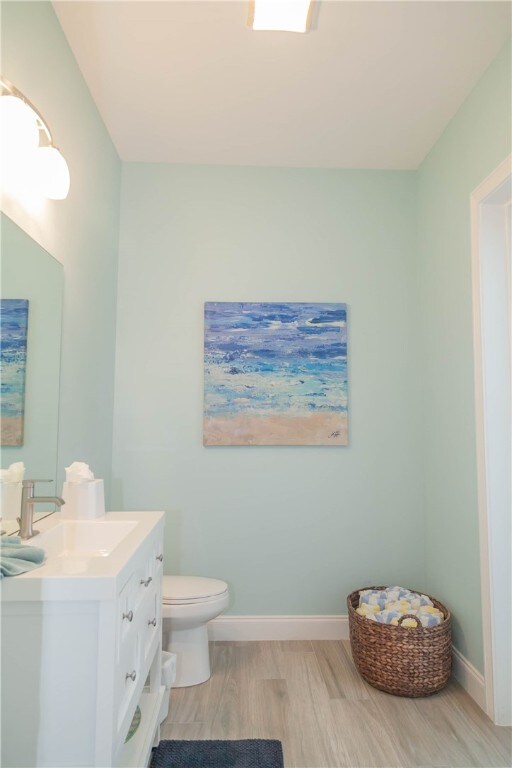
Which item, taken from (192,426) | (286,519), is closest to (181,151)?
(192,426)

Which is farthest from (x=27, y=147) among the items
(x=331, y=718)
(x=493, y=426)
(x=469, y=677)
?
(x=469, y=677)

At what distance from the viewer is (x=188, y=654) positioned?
231cm

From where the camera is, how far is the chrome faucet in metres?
1.50

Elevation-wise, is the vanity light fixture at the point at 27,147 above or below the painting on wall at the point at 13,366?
above

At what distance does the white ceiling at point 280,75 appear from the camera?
1884 mm

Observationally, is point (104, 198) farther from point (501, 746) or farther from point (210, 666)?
point (501, 746)

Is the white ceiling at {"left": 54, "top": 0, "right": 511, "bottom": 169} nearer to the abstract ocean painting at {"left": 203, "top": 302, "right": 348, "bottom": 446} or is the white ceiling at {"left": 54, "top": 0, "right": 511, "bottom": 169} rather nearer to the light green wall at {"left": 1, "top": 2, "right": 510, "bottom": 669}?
the light green wall at {"left": 1, "top": 2, "right": 510, "bottom": 669}

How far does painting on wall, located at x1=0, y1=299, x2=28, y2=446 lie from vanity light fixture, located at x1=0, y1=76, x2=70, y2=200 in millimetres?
410

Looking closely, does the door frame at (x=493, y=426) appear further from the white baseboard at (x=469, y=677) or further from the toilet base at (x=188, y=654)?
the toilet base at (x=188, y=654)

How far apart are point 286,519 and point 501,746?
1356 millimetres

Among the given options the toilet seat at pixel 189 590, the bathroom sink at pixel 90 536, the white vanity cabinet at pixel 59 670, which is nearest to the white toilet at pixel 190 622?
the toilet seat at pixel 189 590

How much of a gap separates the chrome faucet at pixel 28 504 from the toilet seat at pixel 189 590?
91cm

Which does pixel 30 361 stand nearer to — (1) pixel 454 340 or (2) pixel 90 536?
(2) pixel 90 536

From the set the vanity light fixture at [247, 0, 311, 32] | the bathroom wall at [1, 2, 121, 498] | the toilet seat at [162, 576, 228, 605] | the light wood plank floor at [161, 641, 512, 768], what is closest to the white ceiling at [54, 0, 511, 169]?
the vanity light fixture at [247, 0, 311, 32]
